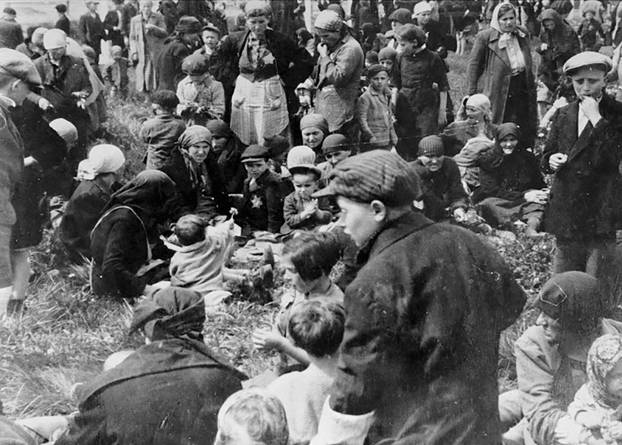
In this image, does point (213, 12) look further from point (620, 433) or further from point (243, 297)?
point (620, 433)

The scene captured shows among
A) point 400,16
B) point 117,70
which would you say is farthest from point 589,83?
point 117,70

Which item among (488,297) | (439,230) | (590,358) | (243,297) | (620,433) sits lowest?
(243,297)

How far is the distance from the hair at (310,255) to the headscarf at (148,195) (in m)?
2.00

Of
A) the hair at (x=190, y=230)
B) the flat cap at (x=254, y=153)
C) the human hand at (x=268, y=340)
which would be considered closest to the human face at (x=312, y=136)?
the flat cap at (x=254, y=153)

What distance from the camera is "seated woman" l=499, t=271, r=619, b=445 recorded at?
169 inches

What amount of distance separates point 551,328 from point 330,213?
2791mm

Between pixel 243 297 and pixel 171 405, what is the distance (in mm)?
2537

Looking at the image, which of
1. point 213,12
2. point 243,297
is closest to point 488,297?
point 243,297

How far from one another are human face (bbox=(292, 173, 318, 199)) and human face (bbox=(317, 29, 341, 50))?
60.5 inches

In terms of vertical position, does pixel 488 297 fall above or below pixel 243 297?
above

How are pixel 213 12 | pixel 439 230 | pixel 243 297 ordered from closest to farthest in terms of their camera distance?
pixel 439 230
pixel 243 297
pixel 213 12

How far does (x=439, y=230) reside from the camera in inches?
133

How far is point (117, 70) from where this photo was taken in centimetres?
1211

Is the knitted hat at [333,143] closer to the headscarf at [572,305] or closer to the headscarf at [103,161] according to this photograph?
the headscarf at [103,161]
